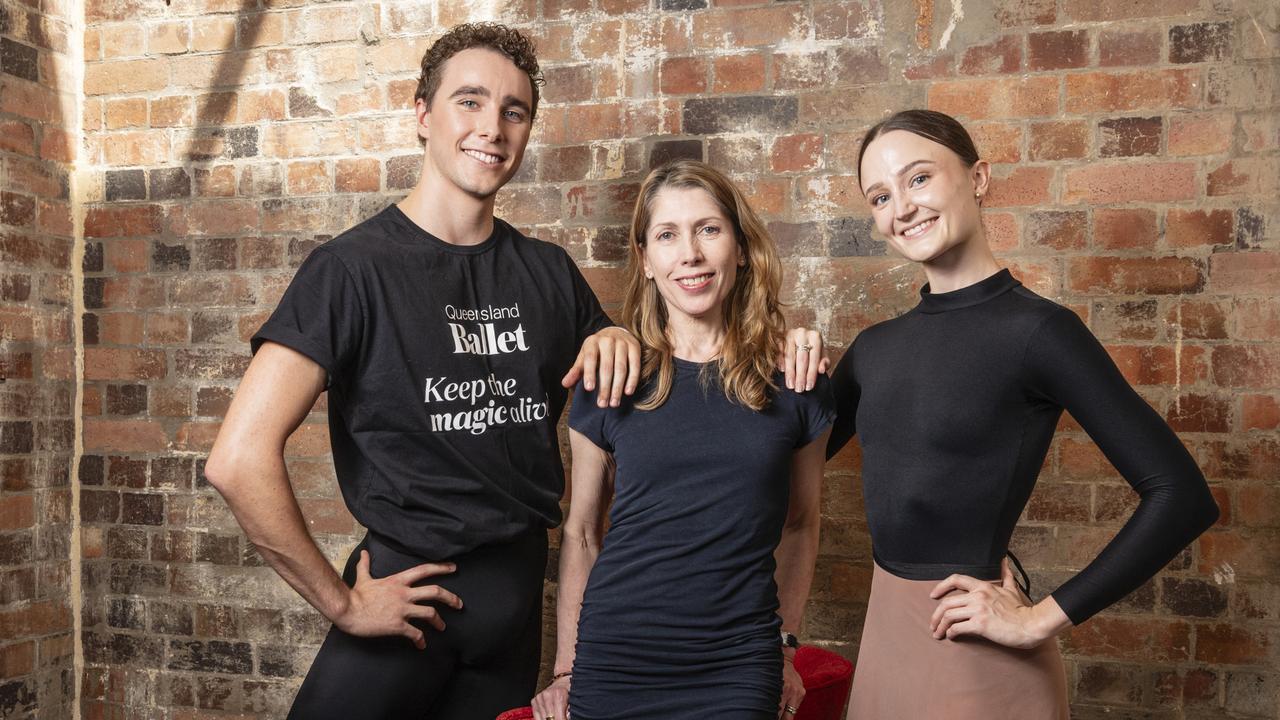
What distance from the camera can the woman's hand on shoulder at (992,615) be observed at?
1.58 meters

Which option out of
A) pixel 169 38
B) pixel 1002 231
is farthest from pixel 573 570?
pixel 169 38

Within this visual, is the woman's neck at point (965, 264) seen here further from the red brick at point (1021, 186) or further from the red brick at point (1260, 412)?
the red brick at point (1260, 412)

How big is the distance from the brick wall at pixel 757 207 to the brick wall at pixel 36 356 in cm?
8

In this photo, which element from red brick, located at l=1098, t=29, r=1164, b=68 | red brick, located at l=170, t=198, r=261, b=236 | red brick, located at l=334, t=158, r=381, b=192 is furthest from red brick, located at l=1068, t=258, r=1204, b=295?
red brick, located at l=170, t=198, r=261, b=236

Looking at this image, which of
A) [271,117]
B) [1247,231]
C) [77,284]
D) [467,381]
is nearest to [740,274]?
[467,381]

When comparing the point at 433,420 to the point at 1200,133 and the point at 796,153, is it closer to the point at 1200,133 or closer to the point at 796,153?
the point at 796,153

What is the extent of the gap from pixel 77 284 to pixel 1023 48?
2.96m

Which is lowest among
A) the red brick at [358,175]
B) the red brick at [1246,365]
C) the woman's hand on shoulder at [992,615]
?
the woman's hand on shoulder at [992,615]

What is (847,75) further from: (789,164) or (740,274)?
(740,274)

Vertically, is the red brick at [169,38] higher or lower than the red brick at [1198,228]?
higher

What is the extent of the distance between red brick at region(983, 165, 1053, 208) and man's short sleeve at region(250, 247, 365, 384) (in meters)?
1.62

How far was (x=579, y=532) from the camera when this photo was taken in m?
1.96

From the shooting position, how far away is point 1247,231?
7.77 feet

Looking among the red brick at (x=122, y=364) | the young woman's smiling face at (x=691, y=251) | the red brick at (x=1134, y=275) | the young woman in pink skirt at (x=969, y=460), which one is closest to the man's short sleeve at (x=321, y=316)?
the young woman's smiling face at (x=691, y=251)
